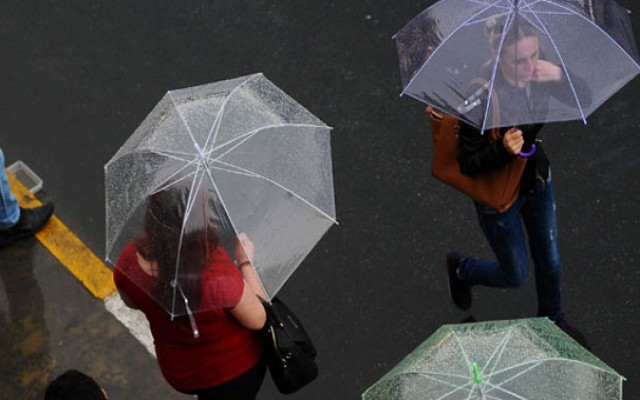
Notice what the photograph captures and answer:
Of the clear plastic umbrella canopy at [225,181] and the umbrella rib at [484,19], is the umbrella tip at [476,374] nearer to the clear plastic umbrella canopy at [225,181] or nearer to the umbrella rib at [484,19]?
the clear plastic umbrella canopy at [225,181]

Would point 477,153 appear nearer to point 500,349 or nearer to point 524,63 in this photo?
point 524,63

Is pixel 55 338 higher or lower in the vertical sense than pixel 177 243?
lower

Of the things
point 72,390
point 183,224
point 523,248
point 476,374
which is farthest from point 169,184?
point 523,248

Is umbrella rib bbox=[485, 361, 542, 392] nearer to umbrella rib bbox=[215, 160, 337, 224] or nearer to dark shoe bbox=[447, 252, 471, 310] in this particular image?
umbrella rib bbox=[215, 160, 337, 224]

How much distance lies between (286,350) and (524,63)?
1.59 metres

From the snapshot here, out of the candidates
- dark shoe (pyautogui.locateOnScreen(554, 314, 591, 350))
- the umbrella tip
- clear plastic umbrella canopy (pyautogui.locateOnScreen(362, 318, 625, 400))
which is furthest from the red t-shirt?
dark shoe (pyautogui.locateOnScreen(554, 314, 591, 350))

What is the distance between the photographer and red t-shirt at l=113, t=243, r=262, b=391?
3.96 metres

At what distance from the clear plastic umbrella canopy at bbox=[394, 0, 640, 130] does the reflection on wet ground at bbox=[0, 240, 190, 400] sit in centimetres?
225

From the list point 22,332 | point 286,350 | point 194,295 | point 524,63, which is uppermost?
point 524,63

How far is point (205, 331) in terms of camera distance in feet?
13.6

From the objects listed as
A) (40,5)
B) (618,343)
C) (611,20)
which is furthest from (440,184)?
(40,5)

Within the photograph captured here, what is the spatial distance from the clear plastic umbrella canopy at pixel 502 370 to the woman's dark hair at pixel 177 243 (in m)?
0.82

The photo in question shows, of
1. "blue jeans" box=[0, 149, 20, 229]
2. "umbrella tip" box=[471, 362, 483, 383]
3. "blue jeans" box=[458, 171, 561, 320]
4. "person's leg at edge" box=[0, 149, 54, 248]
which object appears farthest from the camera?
"person's leg at edge" box=[0, 149, 54, 248]

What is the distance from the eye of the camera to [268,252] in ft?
13.4
